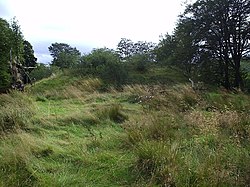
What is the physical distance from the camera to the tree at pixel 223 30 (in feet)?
74.8

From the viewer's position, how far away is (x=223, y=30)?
23.8 m

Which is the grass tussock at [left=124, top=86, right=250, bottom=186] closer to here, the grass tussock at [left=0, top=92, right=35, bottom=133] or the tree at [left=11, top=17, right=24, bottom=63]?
the grass tussock at [left=0, top=92, right=35, bottom=133]

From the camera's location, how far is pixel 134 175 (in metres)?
4.09

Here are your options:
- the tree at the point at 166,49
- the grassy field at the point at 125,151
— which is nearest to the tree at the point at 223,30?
the tree at the point at 166,49

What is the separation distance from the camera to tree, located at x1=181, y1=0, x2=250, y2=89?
22.8 metres

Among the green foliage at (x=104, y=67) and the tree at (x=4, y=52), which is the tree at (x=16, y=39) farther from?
the green foliage at (x=104, y=67)

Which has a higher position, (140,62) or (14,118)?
(140,62)

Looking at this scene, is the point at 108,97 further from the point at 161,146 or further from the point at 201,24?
the point at 201,24

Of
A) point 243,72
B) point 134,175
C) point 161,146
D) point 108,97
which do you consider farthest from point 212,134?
point 243,72

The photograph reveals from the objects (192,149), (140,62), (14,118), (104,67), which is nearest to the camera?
(192,149)

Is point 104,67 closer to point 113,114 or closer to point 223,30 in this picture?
point 223,30

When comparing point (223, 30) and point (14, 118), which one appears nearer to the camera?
point (14, 118)

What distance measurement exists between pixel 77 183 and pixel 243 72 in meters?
26.5

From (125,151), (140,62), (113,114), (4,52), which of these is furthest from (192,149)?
(140,62)
